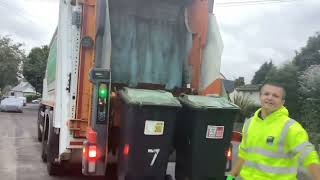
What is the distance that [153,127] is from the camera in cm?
538

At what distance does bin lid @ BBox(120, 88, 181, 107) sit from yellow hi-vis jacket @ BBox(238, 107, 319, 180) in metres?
1.75

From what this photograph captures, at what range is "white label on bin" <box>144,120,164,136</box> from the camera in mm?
5332

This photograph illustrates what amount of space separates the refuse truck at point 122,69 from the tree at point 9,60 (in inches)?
1679

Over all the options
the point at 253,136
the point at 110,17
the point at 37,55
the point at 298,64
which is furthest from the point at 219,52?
the point at 37,55

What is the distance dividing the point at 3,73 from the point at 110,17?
44.3 meters

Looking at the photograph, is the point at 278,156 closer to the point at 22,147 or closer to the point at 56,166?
the point at 56,166

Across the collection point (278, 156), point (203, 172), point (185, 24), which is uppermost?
point (185, 24)

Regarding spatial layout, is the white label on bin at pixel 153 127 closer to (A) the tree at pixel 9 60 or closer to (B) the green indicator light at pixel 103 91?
(B) the green indicator light at pixel 103 91

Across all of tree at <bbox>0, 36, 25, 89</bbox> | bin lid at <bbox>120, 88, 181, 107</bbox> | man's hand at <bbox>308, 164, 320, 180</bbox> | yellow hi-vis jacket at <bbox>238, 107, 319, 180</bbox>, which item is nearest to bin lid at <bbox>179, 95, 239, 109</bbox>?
bin lid at <bbox>120, 88, 181, 107</bbox>

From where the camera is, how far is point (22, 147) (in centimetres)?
1306

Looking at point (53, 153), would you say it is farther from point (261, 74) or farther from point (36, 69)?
point (261, 74)

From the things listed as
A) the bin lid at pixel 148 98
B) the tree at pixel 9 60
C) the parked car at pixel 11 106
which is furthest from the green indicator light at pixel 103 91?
the tree at pixel 9 60

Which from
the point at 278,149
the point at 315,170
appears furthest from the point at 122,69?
the point at 315,170

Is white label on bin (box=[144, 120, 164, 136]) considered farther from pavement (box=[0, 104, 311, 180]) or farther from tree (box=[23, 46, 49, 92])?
tree (box=[23, 46, 49, 92])
